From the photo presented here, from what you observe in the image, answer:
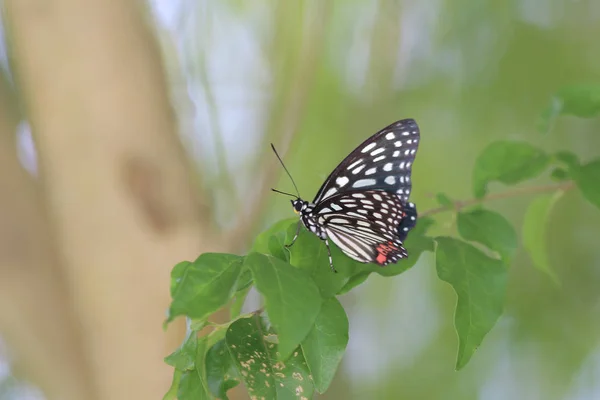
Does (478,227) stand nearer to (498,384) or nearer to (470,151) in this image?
(470,151)

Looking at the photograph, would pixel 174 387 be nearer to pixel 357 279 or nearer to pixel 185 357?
pixel 185 357

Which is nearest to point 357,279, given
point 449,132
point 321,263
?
point 321,263

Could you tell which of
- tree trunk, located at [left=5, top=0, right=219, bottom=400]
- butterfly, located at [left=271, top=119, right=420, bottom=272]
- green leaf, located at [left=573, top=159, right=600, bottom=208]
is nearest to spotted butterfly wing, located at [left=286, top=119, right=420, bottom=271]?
butterfly, located at [left=271, top=119, right=420, bottom=272]

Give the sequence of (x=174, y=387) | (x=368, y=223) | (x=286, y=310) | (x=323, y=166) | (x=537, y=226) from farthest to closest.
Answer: (x=323, y=166)
(x=537, y=226)
(x=368, y=223)
(x=174, y=387)
(x=286, y=310)

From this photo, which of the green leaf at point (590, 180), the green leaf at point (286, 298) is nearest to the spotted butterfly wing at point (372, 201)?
the green leaf at point (286, 298)

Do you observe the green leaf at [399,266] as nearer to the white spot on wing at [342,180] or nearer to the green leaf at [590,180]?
the white spot on wing at [342,180]

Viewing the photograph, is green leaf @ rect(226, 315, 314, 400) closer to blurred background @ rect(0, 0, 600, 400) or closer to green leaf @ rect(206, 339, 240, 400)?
green leaf @ rect(206, 339, 240, 400)

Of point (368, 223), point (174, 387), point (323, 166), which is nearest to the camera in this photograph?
point (174, 387)

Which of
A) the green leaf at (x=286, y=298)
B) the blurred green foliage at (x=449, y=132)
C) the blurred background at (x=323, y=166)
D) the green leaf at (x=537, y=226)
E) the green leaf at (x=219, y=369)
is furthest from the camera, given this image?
the blurred green foliage at (x=449, y=132)
